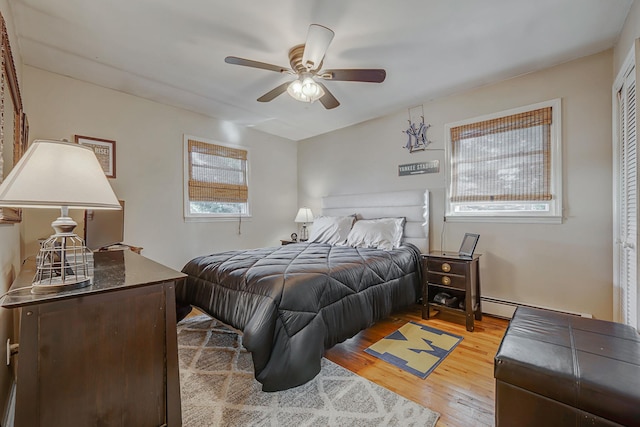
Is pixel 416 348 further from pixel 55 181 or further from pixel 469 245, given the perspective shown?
pixel 55 181

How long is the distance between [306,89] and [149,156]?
92.8 inches

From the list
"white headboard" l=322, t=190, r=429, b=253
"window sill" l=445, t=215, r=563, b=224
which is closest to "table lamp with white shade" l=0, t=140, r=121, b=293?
"white headboard" l=322, t=190, r=429, b=253

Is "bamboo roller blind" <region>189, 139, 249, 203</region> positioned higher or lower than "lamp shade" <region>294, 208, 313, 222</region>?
higher

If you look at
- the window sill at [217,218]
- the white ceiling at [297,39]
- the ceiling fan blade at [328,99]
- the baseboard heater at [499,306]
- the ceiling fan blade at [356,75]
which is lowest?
the baseboard heater at [499,306]

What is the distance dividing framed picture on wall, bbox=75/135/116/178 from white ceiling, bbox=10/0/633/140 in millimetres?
654

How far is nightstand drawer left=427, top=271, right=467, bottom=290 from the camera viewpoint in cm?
279

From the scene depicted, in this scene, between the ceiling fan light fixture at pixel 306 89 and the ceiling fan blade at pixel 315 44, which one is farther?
the ceiling fan light fixture at pixel 306 89

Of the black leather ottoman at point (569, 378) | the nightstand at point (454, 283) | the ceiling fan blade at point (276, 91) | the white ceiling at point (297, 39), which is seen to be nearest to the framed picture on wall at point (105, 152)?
the white ceiling at point (297, 39)

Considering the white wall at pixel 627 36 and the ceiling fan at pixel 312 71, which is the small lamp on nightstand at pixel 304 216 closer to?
the ceiling fan at pixel 312 71

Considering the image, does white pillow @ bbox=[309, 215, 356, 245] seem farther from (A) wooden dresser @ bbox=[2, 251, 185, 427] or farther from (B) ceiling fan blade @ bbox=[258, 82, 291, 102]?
(A) wooden dresser @ bbox=[2, 251, 185, 427]

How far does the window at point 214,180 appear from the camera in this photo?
394cm

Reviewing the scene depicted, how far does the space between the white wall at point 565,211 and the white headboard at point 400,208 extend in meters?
0.14

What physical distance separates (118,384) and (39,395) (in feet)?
0.78

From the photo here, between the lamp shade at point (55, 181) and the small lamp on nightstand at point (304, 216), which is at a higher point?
the lamp shade at point (55, 181)
